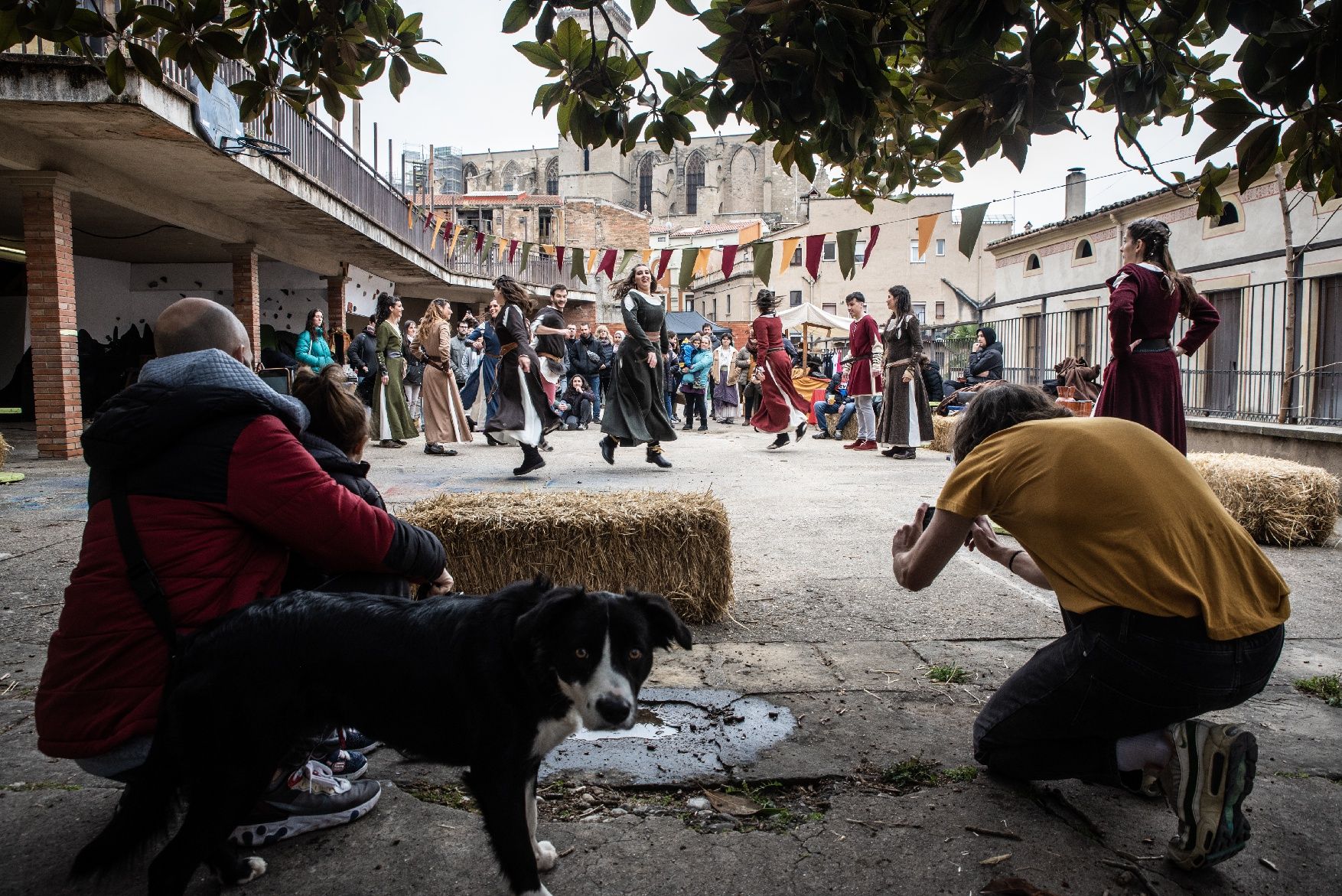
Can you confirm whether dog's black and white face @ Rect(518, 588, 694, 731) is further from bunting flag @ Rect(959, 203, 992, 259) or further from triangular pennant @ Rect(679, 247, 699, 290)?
triangular pennant @ Rect(679, 247, 699, 290)

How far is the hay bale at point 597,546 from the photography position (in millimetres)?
4180

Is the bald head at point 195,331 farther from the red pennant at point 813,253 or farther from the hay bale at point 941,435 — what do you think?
the hay bale at point 941,435

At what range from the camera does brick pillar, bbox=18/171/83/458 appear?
11391 millimetres

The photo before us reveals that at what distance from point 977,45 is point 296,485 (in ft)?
6.74

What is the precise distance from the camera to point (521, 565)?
13.8 feet

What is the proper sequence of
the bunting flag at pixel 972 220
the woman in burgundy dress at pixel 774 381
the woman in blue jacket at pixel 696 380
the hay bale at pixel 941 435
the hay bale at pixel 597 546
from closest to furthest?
the hay bale at pixel 597 546
the bunting flag at pixel 972 220
the woman in burgundy dress at pixel 774 381
the hay bale at pixel 941 435
the woman in blue jacket at pixel 696 380

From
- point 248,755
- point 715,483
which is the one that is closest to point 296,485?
point 248,755

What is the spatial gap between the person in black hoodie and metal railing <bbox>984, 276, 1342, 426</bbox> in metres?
0.69

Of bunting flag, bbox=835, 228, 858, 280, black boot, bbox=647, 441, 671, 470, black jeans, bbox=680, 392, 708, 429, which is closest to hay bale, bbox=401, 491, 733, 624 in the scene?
black boot, bbox=647, 441, 671, 470

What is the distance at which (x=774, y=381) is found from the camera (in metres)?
13.3

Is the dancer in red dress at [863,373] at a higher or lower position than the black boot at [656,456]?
higher

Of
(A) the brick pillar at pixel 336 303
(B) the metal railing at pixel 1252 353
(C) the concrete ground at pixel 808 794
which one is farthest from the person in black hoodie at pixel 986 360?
(A) the brick pillar at pixel 336 303

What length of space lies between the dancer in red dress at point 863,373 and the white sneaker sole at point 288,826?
11051 millimetres

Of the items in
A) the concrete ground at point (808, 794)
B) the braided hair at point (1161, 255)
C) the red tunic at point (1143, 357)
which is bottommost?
the concrete ground at point (808, 794)
